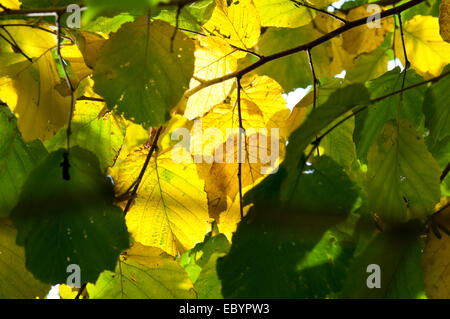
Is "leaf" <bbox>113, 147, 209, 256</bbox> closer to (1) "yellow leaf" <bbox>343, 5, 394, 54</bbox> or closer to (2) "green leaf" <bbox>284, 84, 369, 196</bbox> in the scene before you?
(2) "green leaf" <bbox>284, 84, 369, 196</bbox>

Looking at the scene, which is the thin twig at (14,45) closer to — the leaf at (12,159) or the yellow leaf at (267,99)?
the leaf at (12,159)

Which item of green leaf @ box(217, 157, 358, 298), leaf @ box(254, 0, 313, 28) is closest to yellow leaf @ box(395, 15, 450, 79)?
leaf @ box(254, 0, 313, 28)

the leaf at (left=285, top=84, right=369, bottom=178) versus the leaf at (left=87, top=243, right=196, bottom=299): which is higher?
the leaf at (left=285, top=84, right=369, bottom=178)

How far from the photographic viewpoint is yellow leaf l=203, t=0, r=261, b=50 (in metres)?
0.71

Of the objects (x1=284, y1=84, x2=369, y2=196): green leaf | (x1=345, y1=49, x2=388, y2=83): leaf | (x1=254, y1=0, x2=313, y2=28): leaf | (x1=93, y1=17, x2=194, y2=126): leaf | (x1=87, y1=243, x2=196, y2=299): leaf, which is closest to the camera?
(x1=284, y1=84, x2=369, y2=196): green leaf

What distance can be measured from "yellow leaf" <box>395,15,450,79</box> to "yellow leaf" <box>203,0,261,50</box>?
32cm

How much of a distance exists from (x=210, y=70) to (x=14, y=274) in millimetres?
393

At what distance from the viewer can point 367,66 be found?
0.98 metres

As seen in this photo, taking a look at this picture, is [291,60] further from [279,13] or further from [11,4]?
[11,4]

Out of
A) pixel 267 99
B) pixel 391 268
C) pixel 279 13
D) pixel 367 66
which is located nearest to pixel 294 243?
pixel 391 268

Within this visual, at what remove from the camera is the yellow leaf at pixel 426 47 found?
83 cm

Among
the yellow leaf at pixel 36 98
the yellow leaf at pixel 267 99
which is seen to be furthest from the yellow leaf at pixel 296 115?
the yellow leaf at pixel 36 98

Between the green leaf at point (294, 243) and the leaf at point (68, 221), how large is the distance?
0.42 ft
